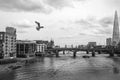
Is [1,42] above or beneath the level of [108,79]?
above

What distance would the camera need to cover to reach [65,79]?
5834 centimetres

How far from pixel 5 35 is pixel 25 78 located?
2755 inches

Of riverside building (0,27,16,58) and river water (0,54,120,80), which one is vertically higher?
riverside building (0,27,16,58)

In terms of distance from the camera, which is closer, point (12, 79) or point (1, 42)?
point (12, 79)

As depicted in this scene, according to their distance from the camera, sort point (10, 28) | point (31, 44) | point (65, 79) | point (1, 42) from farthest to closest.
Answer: point (31, 44) < point (10, 28) < point (1, 42) < point (65, 79)

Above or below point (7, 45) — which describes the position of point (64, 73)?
below

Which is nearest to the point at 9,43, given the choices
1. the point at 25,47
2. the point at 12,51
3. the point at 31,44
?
the point at 12,51

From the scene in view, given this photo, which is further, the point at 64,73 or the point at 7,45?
the point at 7,45

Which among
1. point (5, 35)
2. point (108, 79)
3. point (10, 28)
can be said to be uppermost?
point (10, 28)

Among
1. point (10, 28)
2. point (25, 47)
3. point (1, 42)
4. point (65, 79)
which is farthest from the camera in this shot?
point (25, 47)

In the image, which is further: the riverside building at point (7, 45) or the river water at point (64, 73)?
the riverside building at point (7, 45)

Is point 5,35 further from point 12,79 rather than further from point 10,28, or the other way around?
point 12,79

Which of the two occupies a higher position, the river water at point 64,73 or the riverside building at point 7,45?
the riverside building at point 7,45

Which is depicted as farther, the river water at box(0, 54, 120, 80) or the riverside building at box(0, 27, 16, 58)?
the riverside building at box(0, 27, 16, 58)
